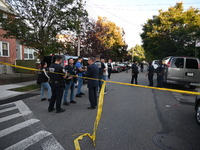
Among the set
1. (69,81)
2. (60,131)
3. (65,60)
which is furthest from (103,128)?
(65,60)

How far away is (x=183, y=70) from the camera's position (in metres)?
7.94

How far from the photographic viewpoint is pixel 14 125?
366 cm

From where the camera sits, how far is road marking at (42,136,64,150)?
2.65 m

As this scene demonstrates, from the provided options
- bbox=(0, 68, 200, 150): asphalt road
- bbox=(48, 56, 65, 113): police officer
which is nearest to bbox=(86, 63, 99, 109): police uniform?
bbox=(0, 68, 200, 150): asphalt road

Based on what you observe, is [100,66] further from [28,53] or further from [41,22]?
[28,53]

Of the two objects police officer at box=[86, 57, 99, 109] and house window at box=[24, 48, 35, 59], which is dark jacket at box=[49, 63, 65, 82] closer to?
police officer at box=[86, 57, 99, 109]

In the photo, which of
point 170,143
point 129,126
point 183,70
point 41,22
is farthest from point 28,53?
point 170,143

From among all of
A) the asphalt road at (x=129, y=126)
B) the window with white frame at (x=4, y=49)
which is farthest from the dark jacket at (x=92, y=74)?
the window with white frame at (x=4, y=49)

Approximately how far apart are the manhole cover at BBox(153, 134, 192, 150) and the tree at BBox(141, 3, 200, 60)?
15.8 meters

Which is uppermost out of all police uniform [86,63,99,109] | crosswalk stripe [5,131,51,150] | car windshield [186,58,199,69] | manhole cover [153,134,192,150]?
car windshield [186,58,199,69]

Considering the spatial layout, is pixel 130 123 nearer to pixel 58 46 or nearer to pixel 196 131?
pixel 196 131

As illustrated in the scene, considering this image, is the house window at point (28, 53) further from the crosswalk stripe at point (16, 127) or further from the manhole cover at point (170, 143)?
the manhole cover at point (170, 143)

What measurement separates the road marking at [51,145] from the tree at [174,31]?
57.2ft

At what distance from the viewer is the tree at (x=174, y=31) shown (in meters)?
16.5
